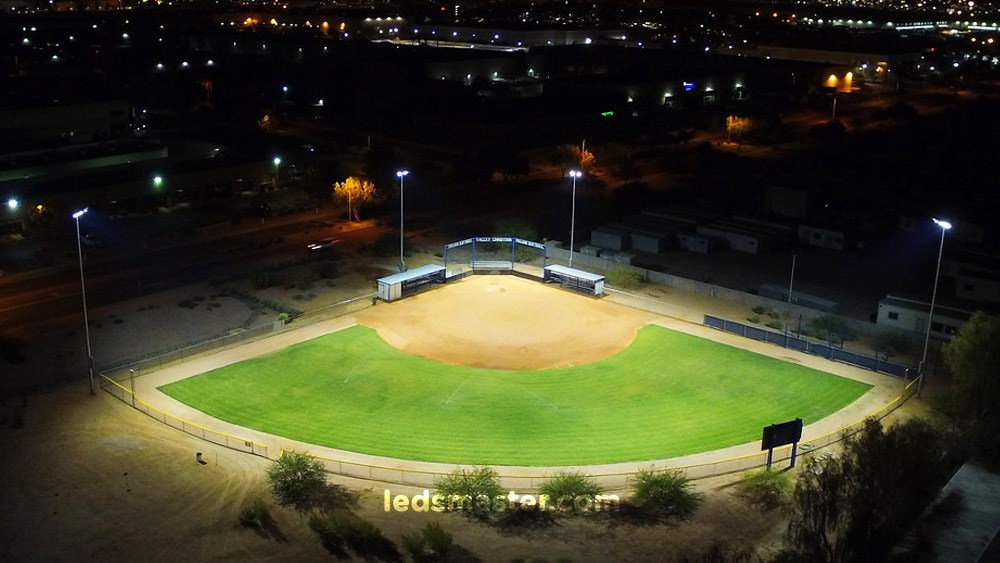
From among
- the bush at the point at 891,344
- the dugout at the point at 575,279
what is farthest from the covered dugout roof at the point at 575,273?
the bush at the point at 891,344

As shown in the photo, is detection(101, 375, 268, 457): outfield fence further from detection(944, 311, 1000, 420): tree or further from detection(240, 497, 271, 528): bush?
detection(944, 311, 1000, 420): tree

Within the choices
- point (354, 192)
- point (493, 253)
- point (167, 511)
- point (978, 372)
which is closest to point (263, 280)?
point (354, 192)

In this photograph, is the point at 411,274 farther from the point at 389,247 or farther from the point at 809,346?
the point at 809,346

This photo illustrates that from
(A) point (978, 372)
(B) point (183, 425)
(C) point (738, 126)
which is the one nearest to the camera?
(A) point (978, 372)

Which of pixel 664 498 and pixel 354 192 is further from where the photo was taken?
pixel 354 192

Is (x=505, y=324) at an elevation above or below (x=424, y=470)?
above

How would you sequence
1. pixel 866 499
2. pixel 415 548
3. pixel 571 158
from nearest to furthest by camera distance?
pixel 866 499 < pixel 415 548 < pixel 571 158

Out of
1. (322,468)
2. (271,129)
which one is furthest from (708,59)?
(322,468)

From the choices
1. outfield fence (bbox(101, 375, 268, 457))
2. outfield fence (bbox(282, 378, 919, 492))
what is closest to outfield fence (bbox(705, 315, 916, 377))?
outfield fence (bbox(282, 378, 919, 492))
